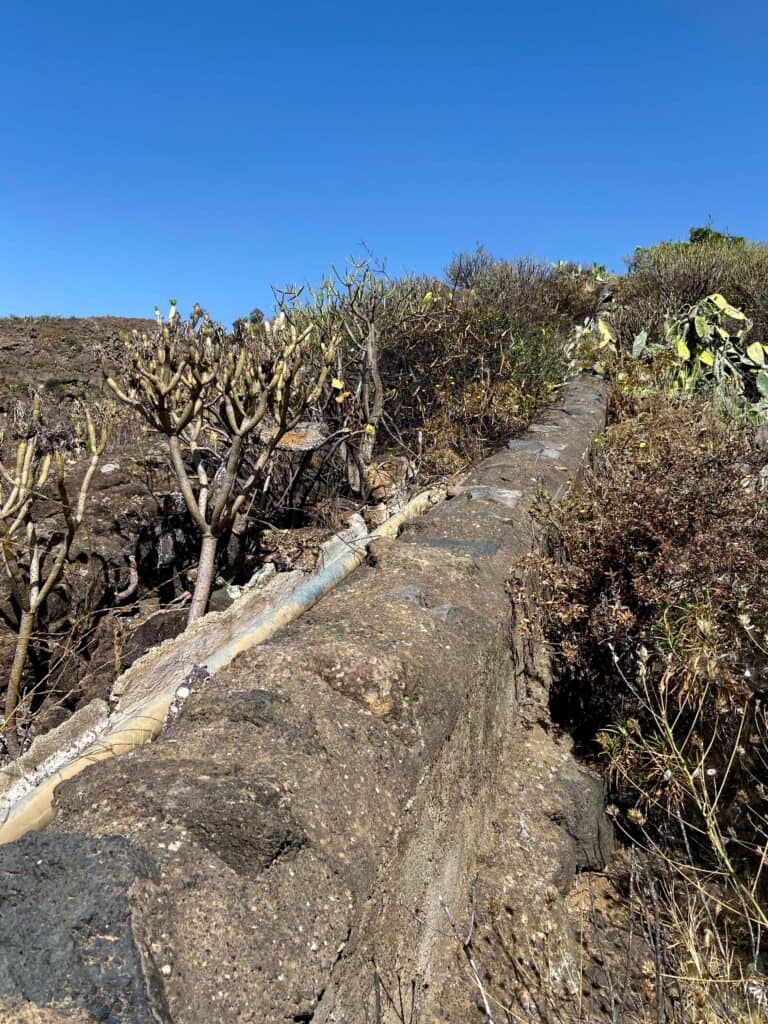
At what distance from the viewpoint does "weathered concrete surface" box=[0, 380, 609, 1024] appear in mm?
1191

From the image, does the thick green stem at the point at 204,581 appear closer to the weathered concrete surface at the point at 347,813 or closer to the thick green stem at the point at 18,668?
the thick green stem at the point at 18,668

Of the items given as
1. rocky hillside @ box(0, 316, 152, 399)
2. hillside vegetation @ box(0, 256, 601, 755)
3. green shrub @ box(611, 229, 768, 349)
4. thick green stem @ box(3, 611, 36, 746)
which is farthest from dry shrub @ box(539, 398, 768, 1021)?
rocky hillside @ box(0, 316, 152, 399)

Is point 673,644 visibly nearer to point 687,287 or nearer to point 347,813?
point 347,813

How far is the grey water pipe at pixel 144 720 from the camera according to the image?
6.40 ft

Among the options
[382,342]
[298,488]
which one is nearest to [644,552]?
[298,488]

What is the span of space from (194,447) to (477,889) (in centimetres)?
376

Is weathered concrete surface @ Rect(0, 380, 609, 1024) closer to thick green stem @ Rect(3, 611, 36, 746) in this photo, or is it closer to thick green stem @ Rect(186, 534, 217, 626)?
thick green stem @ Rect(186, 534, 217, 626)

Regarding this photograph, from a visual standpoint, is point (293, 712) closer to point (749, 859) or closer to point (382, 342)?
point (749, 859)

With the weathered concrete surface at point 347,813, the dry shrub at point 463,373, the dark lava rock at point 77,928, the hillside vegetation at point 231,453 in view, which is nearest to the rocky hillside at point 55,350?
the hillside vegetation at point 231,453

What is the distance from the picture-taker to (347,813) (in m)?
1.55

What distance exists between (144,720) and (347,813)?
1001 mm

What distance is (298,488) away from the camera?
643cm

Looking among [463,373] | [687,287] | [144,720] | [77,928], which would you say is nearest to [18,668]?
[144,720]

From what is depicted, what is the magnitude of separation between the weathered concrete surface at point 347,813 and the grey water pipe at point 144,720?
0.83ft
